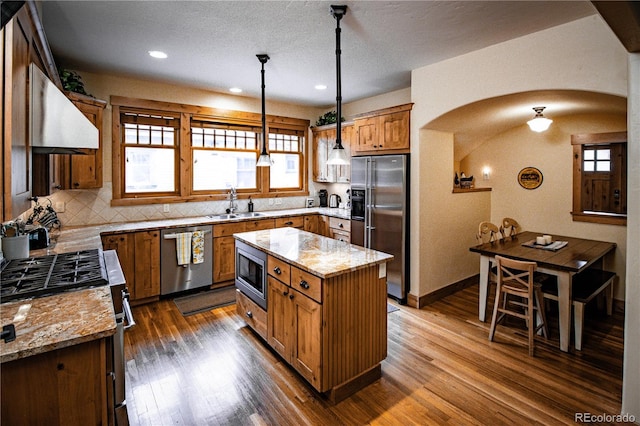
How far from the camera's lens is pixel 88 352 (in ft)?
4.34

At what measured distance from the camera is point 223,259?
4.57m

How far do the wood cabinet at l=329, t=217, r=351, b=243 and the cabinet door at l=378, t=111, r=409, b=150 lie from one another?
1.28m

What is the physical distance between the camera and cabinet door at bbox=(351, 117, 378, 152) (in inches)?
172

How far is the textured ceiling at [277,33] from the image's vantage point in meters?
2.50

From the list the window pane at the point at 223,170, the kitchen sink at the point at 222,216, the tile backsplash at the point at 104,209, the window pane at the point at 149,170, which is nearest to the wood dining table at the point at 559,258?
the kitchen sink at the point at 222,216

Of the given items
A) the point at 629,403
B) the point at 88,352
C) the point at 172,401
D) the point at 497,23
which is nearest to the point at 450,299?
the point at 629,403

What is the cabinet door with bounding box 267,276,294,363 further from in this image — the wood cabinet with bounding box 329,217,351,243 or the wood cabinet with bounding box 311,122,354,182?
the wood cabinet with bounding box 311,122,354,182

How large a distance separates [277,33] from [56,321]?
105 inches

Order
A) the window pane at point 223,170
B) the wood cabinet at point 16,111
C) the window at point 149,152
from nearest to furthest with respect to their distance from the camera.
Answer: the wood cabinet at point 16,111 → the window at point 149,152 → the window pane at point 223,170

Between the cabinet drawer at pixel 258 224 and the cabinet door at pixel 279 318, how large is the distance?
2.06 metres

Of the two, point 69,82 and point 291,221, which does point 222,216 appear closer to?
point 291,221

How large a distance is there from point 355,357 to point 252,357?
3.20 ft

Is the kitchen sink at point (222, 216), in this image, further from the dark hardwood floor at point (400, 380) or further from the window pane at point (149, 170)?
the dark hardwood floor at point (400, 380)

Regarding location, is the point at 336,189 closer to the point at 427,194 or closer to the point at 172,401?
the point at 427,194
